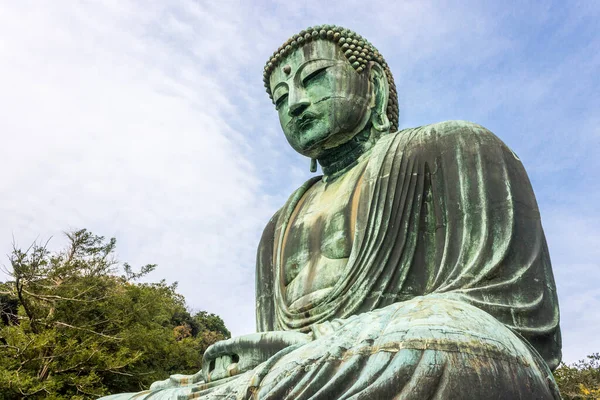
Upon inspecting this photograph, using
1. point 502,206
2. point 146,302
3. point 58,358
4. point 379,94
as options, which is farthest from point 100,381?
point 502,206

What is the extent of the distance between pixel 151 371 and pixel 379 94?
1458 cm

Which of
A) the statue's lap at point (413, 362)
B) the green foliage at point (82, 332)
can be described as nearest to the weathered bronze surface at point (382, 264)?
the statue's lap at point (413, 362)

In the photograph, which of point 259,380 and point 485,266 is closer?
point 259,380

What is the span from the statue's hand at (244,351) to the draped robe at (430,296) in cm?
15

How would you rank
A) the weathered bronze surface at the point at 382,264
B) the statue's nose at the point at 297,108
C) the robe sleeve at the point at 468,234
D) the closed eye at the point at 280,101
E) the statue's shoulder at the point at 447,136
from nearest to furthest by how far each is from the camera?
the weathered bronze surface at the point at 382,264
the robe sleeve at the point at 468,234
the statue's shoulder at the point at 447,136
the statue's nose at the point at 297,108
the closed eye at the point at 280,101

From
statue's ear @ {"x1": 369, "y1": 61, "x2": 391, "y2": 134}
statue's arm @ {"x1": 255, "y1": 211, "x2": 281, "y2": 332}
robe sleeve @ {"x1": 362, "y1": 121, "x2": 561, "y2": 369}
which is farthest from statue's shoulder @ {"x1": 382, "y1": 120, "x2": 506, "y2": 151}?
statue's arm @ {"x1": 255, "y1": 211, "x2": 281, "y2": 332}

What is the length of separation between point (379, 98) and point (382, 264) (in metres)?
1.79

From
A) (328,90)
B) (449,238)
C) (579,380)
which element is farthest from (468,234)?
(579,380)

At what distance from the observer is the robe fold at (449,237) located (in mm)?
3877

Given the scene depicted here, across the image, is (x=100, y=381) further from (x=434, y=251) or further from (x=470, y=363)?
(x=470, y=363)

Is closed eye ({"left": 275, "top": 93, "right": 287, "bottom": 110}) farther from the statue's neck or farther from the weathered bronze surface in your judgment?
the statue's neck

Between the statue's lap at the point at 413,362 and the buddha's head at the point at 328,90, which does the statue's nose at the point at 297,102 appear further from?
the statue's lap at the point at 413,362

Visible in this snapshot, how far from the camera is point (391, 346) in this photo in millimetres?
2842

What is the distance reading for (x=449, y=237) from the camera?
433 centimetres
